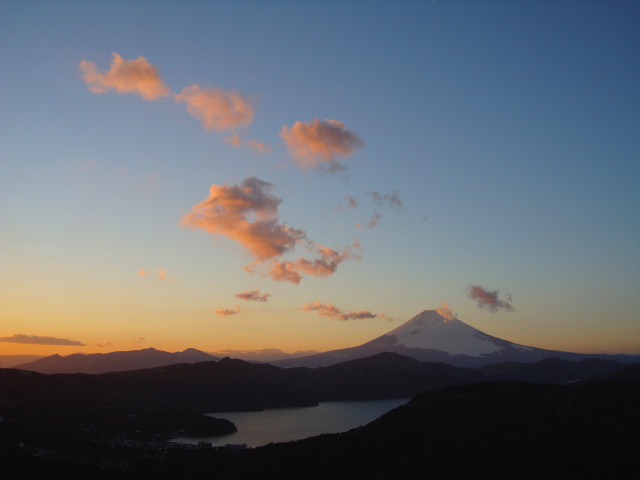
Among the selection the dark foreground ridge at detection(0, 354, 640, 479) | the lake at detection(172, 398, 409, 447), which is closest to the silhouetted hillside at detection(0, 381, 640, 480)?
the dark foreground ridge at detection(0, 354, 640, 479)

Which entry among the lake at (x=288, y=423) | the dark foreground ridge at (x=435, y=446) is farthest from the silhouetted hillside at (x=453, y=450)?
the lake at (x=288, y=423)

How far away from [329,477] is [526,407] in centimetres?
2825

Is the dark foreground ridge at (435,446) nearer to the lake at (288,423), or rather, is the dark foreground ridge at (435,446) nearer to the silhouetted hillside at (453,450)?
the silhouetted hillside at (453,450)

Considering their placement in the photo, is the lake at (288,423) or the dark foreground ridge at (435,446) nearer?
the dark foreground ridge at (435,446)

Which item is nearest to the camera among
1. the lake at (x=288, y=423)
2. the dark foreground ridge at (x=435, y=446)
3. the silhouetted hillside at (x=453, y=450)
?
the silhouetted hillside at (x=453, y=450)

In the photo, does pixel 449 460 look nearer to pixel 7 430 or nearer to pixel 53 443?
pixel 53 443

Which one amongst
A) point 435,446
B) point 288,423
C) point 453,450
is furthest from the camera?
point 288,423

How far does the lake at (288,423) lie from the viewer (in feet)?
379

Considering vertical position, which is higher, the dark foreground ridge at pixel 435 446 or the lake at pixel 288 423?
the dark foreground ridge at pixel 435 446

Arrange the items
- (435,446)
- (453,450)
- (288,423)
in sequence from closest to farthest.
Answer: (453,450), (435,446), (288,423)

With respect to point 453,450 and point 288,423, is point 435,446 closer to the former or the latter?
point 453,450

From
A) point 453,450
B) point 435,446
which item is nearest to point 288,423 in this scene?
point 435,446

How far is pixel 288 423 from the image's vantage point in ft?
476

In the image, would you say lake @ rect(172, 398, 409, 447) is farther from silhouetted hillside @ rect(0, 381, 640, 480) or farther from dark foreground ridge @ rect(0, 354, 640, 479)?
silhouetted hillside @ rect(0, 381, 640, 480)
